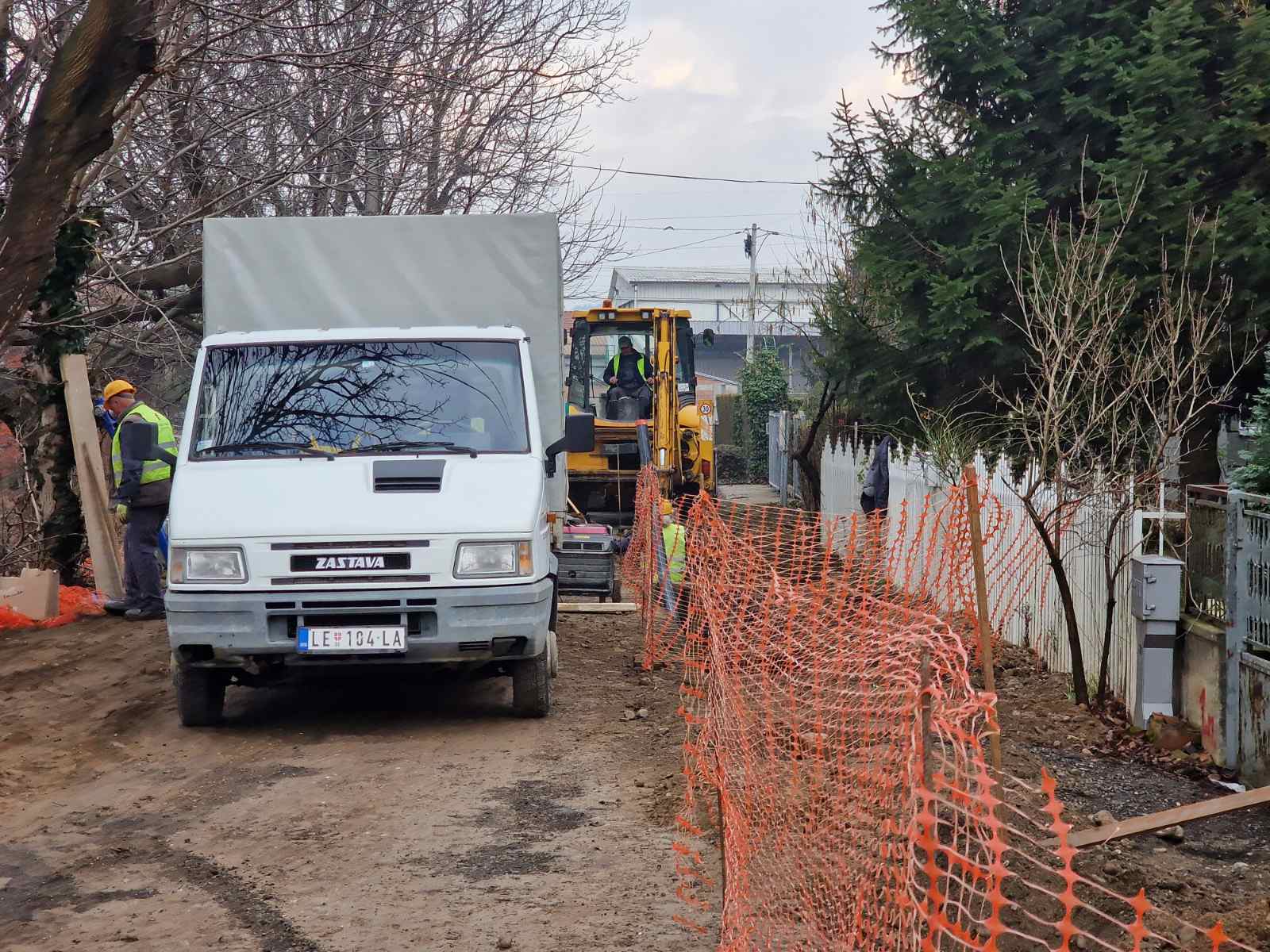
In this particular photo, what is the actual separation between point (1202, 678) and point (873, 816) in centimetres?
482

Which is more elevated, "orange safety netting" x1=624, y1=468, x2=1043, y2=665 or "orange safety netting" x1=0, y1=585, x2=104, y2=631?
"orange safety netting" x1=624, y1=468, x2=1043, y2=665

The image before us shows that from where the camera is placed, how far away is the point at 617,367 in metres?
22.3

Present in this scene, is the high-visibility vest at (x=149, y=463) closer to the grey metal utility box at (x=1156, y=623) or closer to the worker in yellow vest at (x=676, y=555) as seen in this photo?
the worker in yellow vest at (x=676, y=555)

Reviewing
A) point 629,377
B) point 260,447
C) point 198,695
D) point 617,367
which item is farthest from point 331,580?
point 617,367

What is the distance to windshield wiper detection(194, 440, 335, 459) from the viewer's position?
8.61m

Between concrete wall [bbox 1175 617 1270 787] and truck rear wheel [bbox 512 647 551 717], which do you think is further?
truck rear wheel [bbox 512 647 551 717]

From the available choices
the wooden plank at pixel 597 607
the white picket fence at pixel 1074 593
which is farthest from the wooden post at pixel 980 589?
the wooden plank at pixel 597 607

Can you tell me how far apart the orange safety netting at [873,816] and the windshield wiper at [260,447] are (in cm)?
253

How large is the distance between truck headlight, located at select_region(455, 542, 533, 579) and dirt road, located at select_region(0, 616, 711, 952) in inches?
38.9

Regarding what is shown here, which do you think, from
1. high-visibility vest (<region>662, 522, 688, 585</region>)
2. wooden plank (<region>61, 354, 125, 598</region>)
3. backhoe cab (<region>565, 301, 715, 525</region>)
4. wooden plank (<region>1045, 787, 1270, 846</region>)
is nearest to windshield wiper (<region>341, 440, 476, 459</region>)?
high-visibility vest (<region>662, 522, 688, 585</region>)

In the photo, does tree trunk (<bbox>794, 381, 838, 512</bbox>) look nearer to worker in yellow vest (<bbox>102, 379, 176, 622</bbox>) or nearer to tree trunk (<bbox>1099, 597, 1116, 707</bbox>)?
worker in yellow vest (<bbox>102, 379, 176, 622</bbox>)

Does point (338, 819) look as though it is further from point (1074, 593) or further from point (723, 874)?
point (1074, 593)

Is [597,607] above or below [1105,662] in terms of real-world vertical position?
below

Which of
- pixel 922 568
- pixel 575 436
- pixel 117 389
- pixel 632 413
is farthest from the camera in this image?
pixel 632 413
